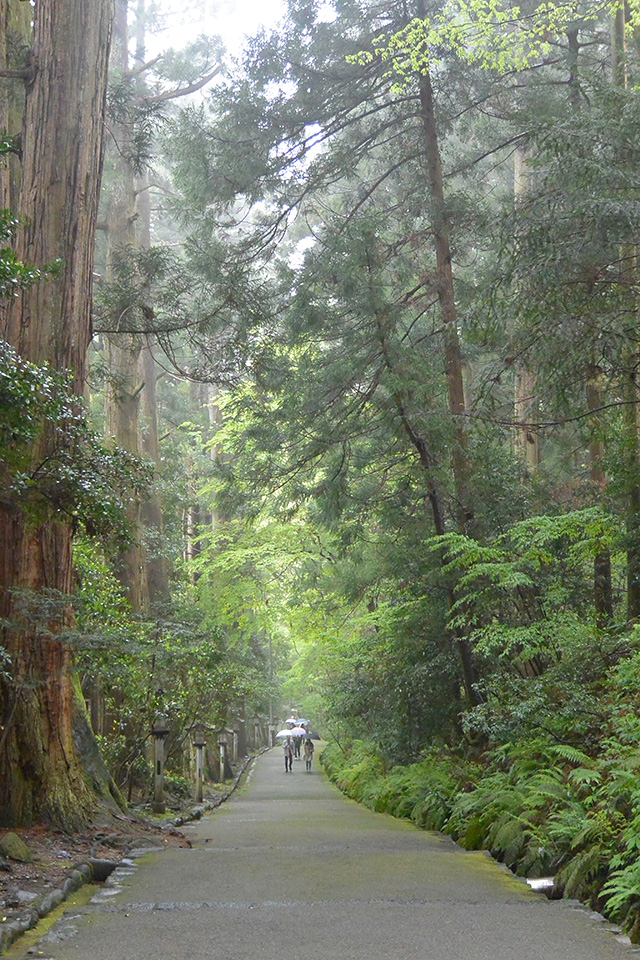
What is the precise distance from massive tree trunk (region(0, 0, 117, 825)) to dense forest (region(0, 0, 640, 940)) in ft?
0.11

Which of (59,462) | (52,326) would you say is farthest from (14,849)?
(52,326)

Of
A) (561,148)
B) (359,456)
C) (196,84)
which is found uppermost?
(196,84)

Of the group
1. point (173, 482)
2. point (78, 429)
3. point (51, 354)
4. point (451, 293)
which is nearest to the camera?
point (78, 429)

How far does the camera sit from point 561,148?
32.0 ft

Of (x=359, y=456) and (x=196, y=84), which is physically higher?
(x=196, y=84)

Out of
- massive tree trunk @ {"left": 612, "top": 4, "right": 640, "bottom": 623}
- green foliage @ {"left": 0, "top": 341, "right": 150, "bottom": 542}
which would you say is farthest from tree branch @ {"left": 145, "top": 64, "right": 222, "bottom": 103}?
green foliage @ {"left": 0, "top": 341, "right": 150, "bottom": 542}

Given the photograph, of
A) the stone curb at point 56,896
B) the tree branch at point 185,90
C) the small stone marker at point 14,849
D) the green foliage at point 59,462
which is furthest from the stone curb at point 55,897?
the tree branch at point 185,90

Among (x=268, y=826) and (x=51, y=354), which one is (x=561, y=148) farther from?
(x=268, y=826)

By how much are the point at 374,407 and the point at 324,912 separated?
29.0 ft

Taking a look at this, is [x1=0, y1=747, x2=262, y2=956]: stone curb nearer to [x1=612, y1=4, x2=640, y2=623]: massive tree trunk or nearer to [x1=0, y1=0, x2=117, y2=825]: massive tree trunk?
[x1=0, y1=0, x2=117, y2=825]: massive tree trunk

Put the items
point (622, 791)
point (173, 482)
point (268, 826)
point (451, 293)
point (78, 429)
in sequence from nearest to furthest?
point (622, 791)
point (78, 429)
point (268, 826)
point (451, 293)
point (173, 482)

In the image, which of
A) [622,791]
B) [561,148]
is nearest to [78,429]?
[622,791]

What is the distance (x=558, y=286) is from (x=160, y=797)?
9038 millimetres

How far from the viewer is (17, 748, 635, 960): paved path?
4.84 meters
